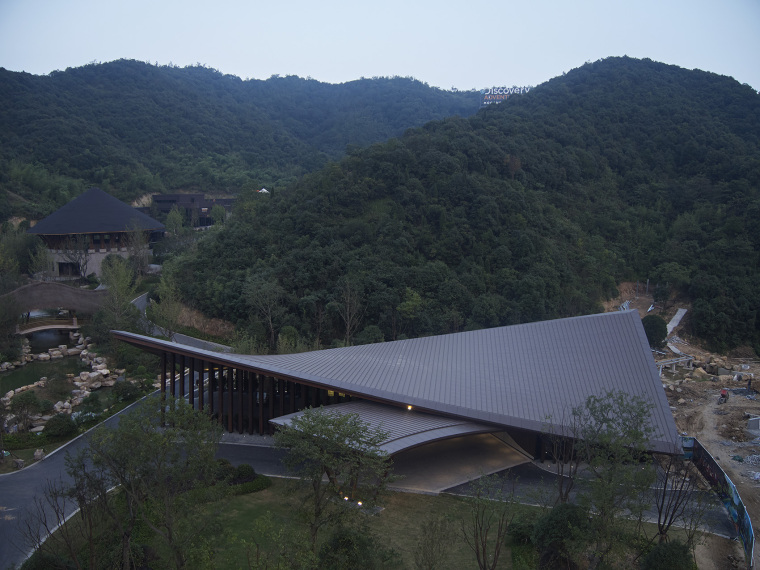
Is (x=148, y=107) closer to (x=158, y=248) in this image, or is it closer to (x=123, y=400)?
(x=158, y=248)

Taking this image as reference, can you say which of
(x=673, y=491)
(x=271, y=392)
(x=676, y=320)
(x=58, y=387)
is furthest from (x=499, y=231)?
(x=58, y=387)

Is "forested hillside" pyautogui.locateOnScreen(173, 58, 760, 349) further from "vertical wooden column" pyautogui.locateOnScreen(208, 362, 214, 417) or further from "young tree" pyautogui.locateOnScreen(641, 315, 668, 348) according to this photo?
"vertical wooden column" pyautogui.locateOnScreen(208, 362, 214, 417)

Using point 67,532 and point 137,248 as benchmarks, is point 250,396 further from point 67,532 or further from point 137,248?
point 137,248

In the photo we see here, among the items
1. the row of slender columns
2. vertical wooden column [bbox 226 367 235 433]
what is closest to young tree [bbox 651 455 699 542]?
the row of slender columns

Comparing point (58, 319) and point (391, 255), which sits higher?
point (391, 255)

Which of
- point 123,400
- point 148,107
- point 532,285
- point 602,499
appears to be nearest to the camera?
point 602,499

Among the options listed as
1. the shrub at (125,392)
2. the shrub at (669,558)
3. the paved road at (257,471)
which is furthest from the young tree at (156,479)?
the shrub at (125,392)

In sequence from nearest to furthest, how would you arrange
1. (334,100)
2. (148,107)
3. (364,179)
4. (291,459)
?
(291,459)
(364,179)
(148,107)
(334,100)

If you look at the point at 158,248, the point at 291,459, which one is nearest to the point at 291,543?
the point at 291,459
